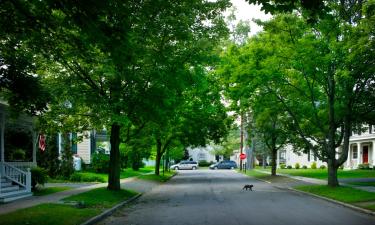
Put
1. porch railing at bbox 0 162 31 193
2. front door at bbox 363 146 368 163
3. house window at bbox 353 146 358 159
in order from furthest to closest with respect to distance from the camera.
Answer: house window at bbox 353 146 358 159, front door at bbox 363 146 368 163, porch railing at bbox 0 162 31 193

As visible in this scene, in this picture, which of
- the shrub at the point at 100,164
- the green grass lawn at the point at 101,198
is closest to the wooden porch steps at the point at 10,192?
the green grass lawn at the point at 101,198

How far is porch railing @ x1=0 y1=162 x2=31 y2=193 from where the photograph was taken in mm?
21138

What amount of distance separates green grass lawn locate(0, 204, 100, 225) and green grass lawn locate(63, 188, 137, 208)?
156 cm

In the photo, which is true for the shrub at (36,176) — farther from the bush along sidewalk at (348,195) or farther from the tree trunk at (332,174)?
the tree trunk at (332,174)

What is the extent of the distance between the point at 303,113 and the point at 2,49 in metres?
20.6

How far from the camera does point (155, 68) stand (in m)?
20.2

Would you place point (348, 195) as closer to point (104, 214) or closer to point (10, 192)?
point (104, 214)

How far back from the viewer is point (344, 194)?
22.5 m

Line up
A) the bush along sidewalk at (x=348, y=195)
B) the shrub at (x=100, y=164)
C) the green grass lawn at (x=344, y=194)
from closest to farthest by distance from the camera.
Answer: the bush along sidewalk at (x=348, y=195) → the green grass lawn at (x=344, y=194) → the shrub at (x=100, y=164)

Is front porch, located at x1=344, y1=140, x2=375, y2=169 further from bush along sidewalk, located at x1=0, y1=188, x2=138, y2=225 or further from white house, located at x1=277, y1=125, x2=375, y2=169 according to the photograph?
bush along sidewalk, located at x1=0, y1=188, x2=138, y2=225

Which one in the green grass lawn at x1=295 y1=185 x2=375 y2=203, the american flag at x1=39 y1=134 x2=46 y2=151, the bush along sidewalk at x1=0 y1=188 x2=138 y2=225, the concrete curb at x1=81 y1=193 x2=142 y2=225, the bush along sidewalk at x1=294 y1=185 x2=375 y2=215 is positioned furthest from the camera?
the american flag at x1=39 y1=134 x2=46 y2=151

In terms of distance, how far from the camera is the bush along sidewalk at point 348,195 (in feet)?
62.0

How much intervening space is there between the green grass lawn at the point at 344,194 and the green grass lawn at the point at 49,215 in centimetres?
1064

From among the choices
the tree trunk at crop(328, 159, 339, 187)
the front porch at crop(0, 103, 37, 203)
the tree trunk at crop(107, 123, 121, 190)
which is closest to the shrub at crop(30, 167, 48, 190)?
the front porch at crop(0, 103, 37, 203)
